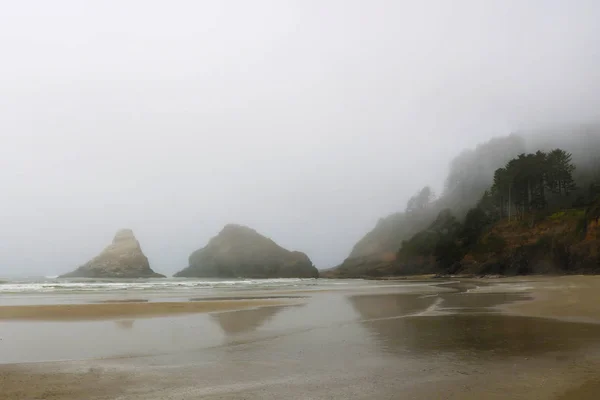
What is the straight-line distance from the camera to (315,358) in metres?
7.48

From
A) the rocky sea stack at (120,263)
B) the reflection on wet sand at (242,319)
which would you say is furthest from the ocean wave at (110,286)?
the rocky sea stack at (120,263)

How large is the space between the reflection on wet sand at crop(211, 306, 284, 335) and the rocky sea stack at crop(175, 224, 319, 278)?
317 feet

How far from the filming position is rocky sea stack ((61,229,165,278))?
89.5 meters

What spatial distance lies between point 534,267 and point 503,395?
5609 cm

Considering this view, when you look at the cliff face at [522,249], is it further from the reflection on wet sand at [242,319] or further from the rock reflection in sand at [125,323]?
the rock reflection in sand at [125,323]

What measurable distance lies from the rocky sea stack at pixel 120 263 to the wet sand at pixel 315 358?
8426 centimetres

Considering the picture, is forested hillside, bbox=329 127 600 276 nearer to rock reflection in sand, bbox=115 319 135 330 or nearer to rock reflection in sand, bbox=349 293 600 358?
rock reflection in sand, bbox=349 293 600 358

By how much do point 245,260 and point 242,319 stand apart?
106 m

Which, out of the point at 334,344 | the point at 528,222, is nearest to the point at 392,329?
the point at 334,344

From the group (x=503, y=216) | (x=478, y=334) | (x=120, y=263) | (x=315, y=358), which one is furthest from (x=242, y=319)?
Answer: (x=120, y=263)

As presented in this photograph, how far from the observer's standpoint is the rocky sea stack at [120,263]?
294ft

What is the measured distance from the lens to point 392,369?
6441 mm

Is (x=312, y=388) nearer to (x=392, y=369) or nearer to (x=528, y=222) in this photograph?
(x=392, y=369)

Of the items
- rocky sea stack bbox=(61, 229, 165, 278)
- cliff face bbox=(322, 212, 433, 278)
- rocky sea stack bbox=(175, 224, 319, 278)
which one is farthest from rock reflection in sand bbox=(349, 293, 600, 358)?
rocky sea stack bbox=(175, 224, 319, 278)
